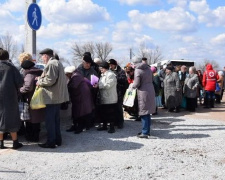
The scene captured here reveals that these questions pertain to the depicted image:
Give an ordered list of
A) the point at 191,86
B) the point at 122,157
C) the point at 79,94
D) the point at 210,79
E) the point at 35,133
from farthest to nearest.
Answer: the point at 210,79, the point at 191,86, the point at 79,94, the point at 35,133, the point at 122,157

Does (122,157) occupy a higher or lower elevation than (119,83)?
lower

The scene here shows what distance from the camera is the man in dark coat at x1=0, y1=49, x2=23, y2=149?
17.1 ft

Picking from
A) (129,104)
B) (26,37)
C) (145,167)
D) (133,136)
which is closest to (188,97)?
(129,104)

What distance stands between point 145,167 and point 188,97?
266 inches

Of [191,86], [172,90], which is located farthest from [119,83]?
[191,86]

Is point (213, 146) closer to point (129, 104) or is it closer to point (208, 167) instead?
point (208, 167)

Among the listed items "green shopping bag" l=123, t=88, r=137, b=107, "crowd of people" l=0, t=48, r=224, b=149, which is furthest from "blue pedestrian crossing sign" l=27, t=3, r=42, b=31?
"green shopping bag" l=123, t=88, r=137, b=107

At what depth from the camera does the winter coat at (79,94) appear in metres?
6.73

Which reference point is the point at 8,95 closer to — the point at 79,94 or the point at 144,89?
the point at 79,94

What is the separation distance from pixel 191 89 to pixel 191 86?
4.2 inches

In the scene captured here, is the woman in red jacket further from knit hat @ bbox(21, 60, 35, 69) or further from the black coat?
knit hat @ bbox(21, 60, 35, 69)

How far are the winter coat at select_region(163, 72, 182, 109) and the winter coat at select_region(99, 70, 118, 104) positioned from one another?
12.7ft

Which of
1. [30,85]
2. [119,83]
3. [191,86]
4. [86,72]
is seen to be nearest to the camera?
[30,85]

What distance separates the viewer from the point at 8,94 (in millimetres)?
5234
